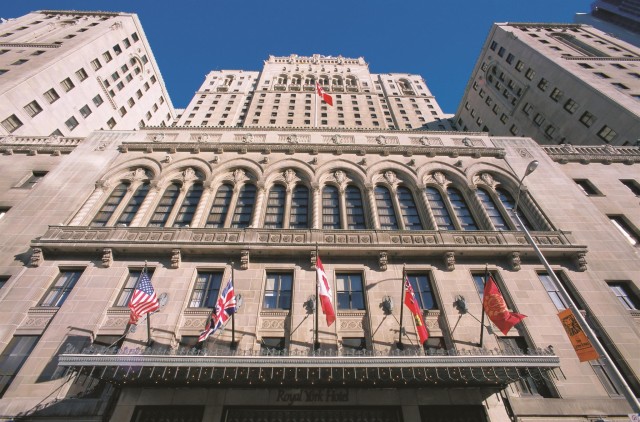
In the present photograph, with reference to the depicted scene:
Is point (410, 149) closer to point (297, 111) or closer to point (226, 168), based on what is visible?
point (226, 168)

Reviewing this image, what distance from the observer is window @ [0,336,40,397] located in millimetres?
12721

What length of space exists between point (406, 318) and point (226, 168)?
1634 cm

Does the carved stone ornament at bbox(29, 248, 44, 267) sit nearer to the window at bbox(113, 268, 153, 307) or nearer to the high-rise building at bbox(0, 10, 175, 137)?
the window at bbox(113, 268, 153, 307)

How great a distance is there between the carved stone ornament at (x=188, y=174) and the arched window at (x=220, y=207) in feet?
7.47

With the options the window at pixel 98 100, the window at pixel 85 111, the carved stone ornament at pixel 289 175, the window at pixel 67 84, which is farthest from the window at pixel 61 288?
the window at pixel 98 100

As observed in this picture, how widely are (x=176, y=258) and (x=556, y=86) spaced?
161ft

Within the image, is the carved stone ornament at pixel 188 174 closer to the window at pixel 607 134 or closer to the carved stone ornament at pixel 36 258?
the carved stone ornament at pixel 36 258

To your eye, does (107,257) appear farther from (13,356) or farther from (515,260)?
(515,260)

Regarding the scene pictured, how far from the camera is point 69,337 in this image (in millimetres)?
13578

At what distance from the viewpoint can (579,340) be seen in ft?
36.8

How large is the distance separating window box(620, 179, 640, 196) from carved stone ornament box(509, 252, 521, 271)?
49.5ft

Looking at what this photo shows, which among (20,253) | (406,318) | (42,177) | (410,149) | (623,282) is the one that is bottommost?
(406,318)

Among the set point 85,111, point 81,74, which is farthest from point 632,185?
point 81,74

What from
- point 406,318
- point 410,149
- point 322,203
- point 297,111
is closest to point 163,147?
point 322,203
